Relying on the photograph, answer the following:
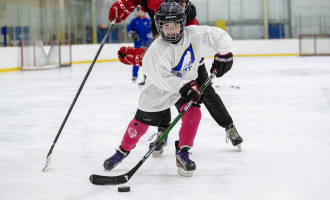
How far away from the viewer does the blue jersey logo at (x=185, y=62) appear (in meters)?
2.27

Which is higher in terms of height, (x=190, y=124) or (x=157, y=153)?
(x=190, y=124)

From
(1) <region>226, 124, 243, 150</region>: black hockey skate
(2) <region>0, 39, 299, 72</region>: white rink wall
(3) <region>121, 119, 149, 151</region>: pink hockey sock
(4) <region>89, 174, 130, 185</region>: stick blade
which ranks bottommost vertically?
(4) <region>89, 174, 130, 185</region>: stick blade

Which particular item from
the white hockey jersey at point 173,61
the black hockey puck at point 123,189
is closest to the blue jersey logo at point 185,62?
the white hockey jersey at point 173,61

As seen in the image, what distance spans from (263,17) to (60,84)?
31.6 ft

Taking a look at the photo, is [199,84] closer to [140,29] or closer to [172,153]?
[172,153]

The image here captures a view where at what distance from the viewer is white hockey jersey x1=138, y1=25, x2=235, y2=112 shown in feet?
7.36

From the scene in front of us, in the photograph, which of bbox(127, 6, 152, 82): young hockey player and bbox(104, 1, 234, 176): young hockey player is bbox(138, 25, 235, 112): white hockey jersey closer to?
bbox(104, 1, 234, 176): young hockey player

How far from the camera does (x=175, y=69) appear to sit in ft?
7.50

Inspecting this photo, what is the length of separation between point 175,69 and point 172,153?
688 mm

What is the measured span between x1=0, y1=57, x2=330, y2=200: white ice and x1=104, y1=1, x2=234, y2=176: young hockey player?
6.3 inches

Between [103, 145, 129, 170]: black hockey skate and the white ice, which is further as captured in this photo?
[103, 145, 129, 170]: black hockey skate

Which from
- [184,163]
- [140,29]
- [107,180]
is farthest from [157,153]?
[140,29]

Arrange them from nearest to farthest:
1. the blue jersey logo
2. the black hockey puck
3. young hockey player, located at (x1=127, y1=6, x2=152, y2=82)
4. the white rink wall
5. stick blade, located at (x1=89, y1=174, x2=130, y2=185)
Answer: the black hockey puck → stick blade, located at (x1=89, y1=174, x2=130, y2=185) → the blue jersey logo → young hockey player, located at (x1=127, y1=6, x2=152, y2=82) → the white rink wall

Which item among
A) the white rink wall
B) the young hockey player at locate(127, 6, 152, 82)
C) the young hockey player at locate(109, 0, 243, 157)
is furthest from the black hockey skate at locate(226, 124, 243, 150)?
the white rink wall
